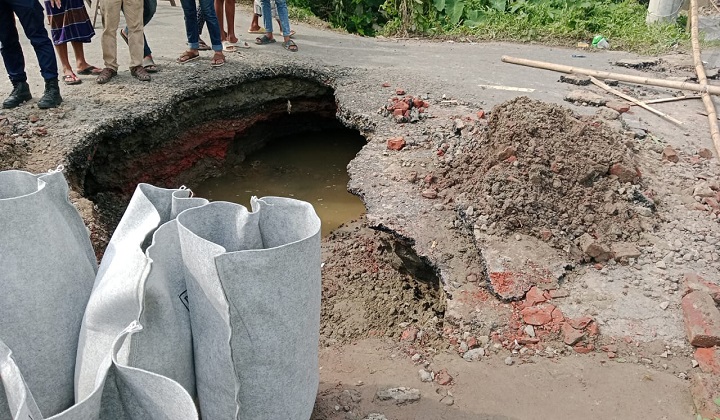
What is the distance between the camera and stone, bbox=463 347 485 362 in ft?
10.3

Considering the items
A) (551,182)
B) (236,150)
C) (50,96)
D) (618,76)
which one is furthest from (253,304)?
(618,76)

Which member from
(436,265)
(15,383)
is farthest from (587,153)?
(15,383)

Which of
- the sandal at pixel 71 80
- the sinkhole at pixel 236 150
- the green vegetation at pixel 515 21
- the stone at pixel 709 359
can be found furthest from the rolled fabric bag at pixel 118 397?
the green vegetation at pixel 515 21

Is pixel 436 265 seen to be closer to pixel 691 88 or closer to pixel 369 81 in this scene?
pixel 369 81

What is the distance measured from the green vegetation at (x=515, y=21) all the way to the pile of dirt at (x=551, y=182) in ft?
16.9

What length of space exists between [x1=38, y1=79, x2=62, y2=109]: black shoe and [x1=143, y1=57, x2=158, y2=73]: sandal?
44.2 inches

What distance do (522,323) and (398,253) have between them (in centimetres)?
128

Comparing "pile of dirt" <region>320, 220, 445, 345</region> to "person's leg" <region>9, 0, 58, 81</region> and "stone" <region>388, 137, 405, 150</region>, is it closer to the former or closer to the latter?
"stone" <region>388, 137, 405, 150</region>

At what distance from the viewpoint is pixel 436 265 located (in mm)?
3836

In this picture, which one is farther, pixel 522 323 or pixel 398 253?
pixel 398 253

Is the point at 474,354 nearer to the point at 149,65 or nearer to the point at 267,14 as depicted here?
the point at 149,65

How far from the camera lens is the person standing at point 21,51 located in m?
4.75

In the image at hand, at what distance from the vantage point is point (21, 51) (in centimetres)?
505

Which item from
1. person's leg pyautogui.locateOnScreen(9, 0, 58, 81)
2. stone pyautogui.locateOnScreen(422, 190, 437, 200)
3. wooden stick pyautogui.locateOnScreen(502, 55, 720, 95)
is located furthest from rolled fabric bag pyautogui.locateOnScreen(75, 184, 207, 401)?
wooden stick pyautogui.locateOnScreen(502, 55, 720, 95)
